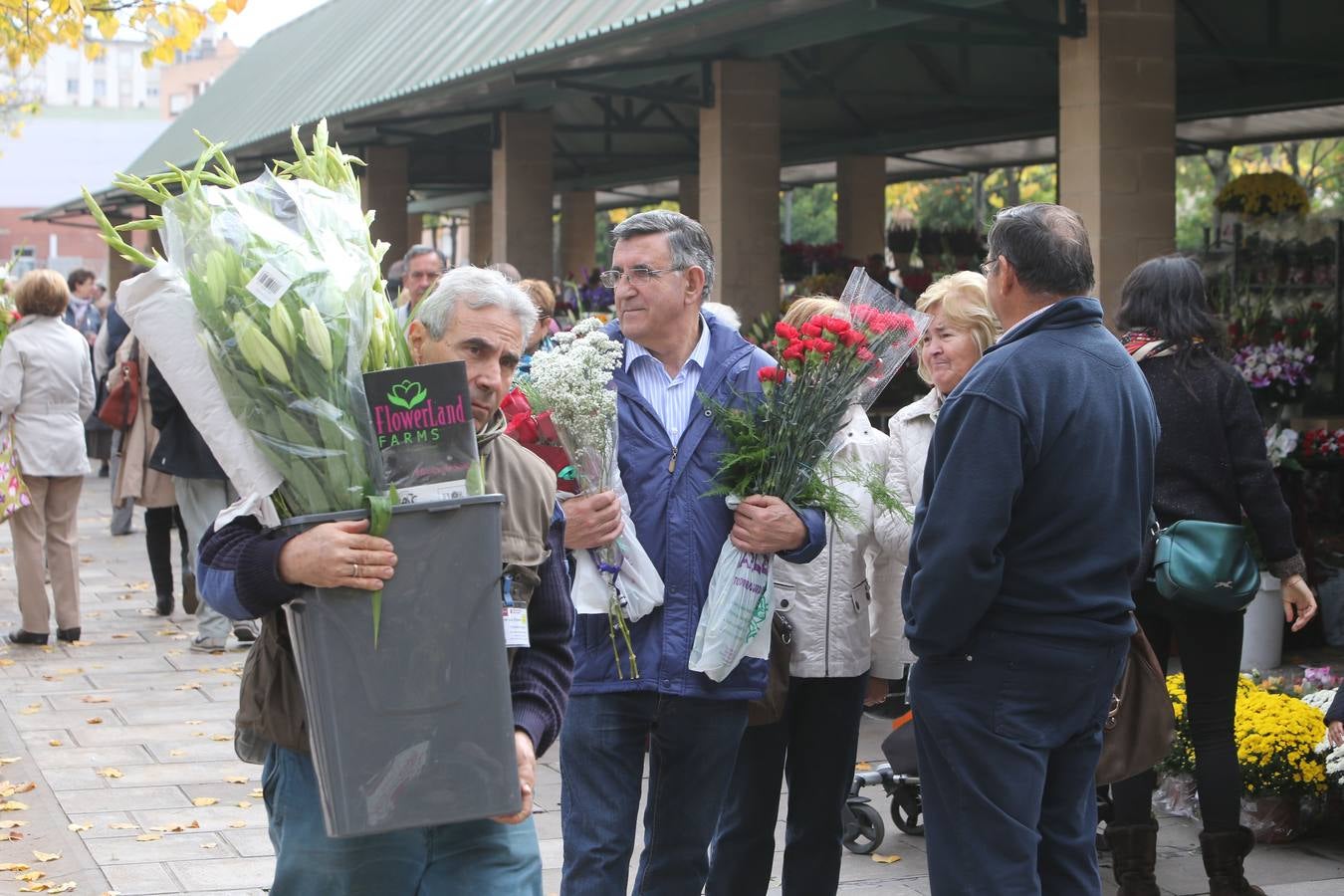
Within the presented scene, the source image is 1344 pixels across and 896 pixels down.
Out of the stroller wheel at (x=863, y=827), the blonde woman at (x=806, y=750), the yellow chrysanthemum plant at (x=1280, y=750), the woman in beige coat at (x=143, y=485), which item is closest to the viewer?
the blonde woman at (x=806, y=750)

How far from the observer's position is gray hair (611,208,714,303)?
13.4 ft

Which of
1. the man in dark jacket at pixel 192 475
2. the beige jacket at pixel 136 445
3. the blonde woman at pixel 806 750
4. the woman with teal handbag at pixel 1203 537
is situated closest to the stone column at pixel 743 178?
the beige jacket at pixel 136 445

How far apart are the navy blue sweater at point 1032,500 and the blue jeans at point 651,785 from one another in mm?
589

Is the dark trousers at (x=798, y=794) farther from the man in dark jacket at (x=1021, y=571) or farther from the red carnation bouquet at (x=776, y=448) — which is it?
the man in dark jacket at (x=1021, y=571)

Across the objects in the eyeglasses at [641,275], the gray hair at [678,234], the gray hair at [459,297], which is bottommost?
the gray hair at [459,297]

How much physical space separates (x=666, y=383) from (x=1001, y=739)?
1.16 metres

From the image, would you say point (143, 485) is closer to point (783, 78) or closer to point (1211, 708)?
point (1211, 708)

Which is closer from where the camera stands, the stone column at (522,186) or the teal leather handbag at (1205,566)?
the teal leather handbag at (1205,566)

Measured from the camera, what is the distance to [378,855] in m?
2.97

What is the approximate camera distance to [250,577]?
277 cm

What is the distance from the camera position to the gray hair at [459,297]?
125 inches

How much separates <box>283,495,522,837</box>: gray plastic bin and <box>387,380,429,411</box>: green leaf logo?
165mm

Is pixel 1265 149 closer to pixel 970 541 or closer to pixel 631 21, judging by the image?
pixel 631 21

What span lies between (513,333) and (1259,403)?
738 cm
